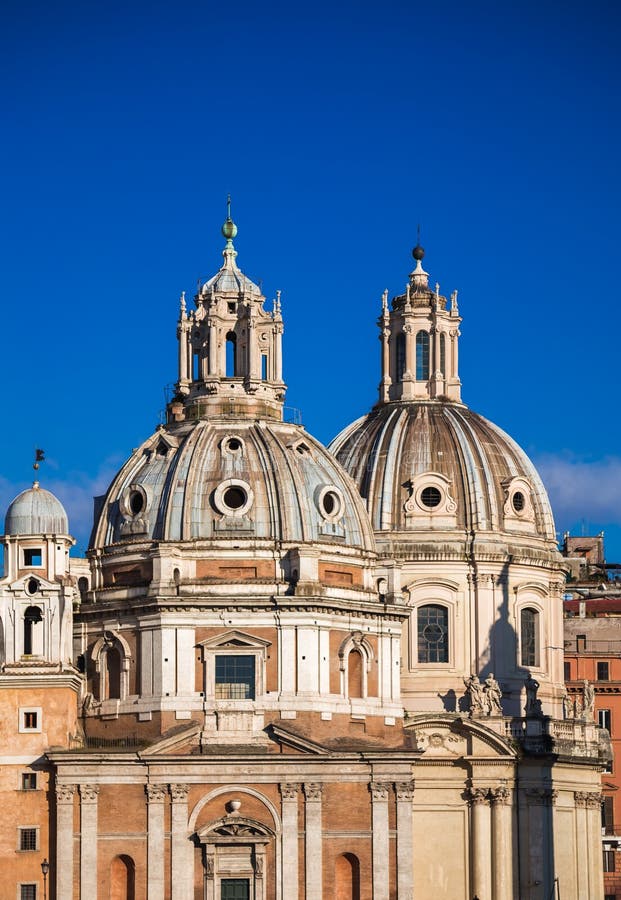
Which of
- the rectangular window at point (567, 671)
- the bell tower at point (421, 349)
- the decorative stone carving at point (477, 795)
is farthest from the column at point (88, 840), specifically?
the rectangular window at point (567, 671)

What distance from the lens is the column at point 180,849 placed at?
4203 inches

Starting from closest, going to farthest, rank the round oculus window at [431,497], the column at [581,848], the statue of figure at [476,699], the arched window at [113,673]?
the arched window at [113,673]
the statue of figure at [476,699]
the column at [581,848]
the round oculus window at [431,497]

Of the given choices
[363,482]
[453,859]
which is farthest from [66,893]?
[363,482]

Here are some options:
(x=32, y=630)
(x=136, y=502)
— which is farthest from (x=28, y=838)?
(x=136, y=502)

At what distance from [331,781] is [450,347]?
30.4 m

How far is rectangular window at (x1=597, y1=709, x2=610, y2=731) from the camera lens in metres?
138

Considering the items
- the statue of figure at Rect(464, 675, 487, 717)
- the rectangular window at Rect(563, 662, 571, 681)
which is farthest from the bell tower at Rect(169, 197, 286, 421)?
the rectangular window at Rect(563, 662, 571, 681)

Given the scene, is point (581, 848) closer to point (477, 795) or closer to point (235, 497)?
point (477, 795)

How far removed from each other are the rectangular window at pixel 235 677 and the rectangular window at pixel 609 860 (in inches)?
1309

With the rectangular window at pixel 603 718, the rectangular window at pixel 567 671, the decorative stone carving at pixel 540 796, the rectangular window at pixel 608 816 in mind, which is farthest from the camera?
the rectangular window at pixel 567 671

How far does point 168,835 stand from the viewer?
107m

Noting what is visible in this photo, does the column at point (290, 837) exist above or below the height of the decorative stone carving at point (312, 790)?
below

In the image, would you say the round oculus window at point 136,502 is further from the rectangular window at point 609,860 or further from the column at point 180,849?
the rectangular window at point 609,860

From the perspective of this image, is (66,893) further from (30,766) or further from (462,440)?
(462,440)
